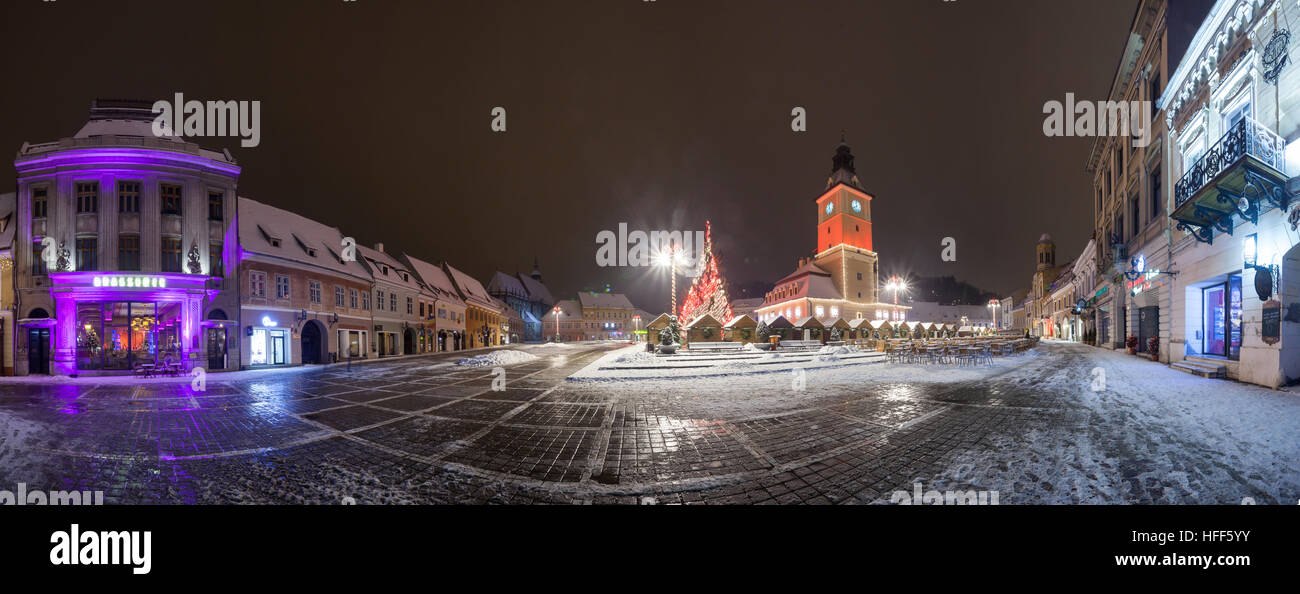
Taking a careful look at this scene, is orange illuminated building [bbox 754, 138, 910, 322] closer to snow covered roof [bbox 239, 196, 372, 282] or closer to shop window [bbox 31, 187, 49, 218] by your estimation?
snow covered roof [bbox 239, 196, 372, 282]

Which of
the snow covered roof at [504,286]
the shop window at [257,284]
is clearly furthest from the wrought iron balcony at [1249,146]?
the snow covered roof at [504,286]

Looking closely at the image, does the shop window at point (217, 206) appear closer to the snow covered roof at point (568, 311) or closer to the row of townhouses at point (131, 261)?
the row of townhouses at point (131, 261)

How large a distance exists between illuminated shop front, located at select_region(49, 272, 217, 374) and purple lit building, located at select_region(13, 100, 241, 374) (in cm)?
5

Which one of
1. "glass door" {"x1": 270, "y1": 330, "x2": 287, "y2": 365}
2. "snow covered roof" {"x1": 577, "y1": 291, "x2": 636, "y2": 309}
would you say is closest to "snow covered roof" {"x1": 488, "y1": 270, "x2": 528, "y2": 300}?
"snow covered roof" {"x1": 577, "y1": 291, "x2": 636, "y2": 309}

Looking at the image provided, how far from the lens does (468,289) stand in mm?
52438

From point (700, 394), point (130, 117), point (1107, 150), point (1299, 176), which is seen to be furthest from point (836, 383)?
point (130, 117)

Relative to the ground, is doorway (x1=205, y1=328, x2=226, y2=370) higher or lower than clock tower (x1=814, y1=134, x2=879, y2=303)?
lower

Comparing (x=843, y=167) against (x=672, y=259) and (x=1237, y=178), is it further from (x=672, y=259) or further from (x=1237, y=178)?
(x=1237, y=178)

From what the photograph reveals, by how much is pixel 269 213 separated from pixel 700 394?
1211 inches

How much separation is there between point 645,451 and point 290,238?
31.0 m

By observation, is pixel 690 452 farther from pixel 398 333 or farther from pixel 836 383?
pixel 398 333

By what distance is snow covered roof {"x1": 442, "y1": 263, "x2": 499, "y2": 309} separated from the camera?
49.4 metres

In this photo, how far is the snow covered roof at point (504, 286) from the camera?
7300cm

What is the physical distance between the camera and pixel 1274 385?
966 centimetres
